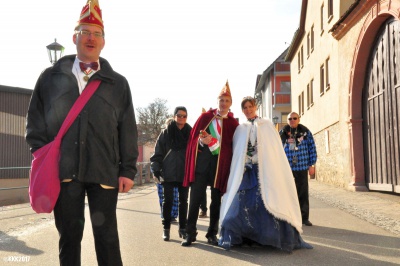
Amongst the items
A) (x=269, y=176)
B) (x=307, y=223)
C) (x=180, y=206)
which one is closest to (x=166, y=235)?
(x=180, y=206)

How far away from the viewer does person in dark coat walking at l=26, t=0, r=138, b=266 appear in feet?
10.7

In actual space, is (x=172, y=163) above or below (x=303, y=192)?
above

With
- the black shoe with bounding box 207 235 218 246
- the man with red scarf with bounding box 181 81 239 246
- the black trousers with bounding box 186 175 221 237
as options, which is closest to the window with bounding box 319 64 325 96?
the man with red scarf with bounding box 181 81 239 246

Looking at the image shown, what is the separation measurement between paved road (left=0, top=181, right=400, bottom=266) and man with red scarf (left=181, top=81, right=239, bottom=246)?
1.25 ft

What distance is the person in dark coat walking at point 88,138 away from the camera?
3.25 m

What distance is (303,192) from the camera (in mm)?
8773

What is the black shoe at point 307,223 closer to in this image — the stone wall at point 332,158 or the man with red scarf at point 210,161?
the man with red scarf at point 210,161

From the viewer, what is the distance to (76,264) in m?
3.28

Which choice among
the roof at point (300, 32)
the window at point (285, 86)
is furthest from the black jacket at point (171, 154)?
the window at point (285, 86)

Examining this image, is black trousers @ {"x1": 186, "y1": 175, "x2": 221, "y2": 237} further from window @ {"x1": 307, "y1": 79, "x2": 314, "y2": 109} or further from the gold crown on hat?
window @ {"x1": 307, "y1": 79, "x2": 314, "y2": 109}

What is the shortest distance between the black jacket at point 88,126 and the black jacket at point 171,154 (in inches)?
157

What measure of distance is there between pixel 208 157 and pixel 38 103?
3.59 metres

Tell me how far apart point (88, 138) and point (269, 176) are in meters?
3.49

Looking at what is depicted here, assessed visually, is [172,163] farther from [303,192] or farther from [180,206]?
[303,192]
